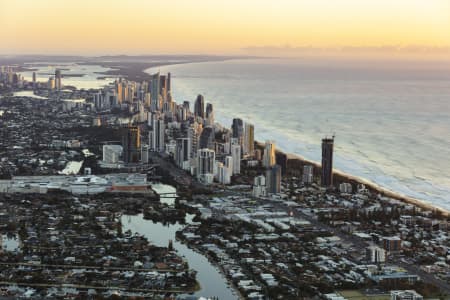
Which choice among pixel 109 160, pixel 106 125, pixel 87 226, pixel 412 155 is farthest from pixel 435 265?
pixel 106 125

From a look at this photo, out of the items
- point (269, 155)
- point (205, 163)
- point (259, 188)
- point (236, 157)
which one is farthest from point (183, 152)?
point (259, 188)

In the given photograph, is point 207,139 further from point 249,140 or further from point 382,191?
point 382,191

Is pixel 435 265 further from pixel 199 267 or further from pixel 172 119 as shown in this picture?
pixel 172 119

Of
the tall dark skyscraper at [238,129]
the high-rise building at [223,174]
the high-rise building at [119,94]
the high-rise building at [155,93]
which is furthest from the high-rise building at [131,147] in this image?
the high-rise building at [119,94]

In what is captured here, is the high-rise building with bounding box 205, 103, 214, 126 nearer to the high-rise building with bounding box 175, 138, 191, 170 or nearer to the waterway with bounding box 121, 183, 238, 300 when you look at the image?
the high-rise building with bounding box 175, 138, 191, 170

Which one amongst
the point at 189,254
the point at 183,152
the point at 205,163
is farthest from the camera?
the point at 183,152

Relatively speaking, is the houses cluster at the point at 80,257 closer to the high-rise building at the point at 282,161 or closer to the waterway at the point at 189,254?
the waterway at the point at 189,254

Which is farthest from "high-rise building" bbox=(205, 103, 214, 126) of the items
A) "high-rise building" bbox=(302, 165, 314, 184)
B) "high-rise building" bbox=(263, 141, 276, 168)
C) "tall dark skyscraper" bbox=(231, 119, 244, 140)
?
"high-rise building" bbox=(302, 165, 314, 184)
